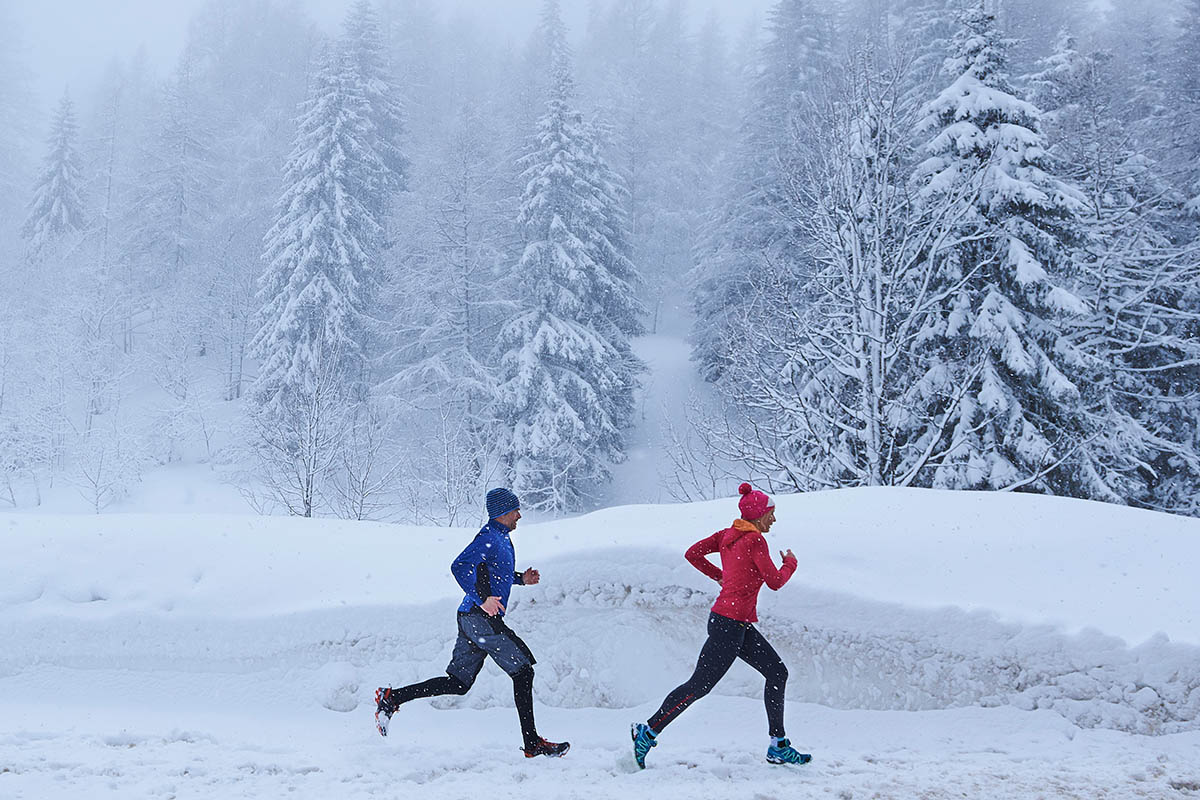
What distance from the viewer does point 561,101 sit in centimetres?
2388

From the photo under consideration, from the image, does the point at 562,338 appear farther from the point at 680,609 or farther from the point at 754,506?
the point at 754,506

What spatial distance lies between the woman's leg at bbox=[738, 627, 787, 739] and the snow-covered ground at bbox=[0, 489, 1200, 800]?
419mm

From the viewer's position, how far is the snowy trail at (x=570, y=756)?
4566 millimetres

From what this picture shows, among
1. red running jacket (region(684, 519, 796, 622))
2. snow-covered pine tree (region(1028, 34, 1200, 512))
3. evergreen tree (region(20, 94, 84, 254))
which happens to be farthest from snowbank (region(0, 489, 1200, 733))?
evergreen tree (region(20, 94, 84, 254))

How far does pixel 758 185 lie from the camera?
27109 millimetres

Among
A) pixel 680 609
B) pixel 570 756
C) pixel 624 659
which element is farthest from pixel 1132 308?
pixel 570 756

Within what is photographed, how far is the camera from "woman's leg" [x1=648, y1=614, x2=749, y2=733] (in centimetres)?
477

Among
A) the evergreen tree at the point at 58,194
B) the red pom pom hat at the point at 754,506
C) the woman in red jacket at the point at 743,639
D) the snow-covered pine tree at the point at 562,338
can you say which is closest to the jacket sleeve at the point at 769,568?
the woman in red jacket at the point at 743,639

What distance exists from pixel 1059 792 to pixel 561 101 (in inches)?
902

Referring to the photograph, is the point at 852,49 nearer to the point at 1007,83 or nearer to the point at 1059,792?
the point at 1007,83

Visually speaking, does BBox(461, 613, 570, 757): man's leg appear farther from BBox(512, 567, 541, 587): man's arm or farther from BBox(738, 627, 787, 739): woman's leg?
BBox(738, 627, 787, 739): woman's leg

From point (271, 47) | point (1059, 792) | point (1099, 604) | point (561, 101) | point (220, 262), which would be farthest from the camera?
point (271, 47)

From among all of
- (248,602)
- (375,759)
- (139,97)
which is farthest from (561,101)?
(139,97)

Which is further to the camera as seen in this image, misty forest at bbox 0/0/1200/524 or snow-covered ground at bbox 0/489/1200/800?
misty forest at bbox 0/0/1200/524
